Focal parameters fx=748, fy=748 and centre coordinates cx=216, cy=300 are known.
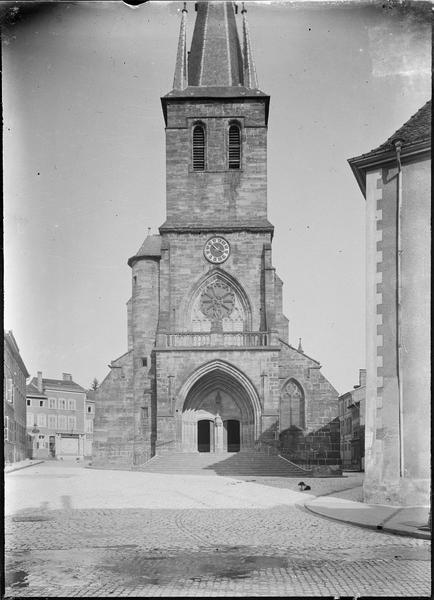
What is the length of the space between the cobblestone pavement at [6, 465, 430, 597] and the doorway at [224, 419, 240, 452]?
21.5 metres

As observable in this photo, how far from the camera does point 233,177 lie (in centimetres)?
3812

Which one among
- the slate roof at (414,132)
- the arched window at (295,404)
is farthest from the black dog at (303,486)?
the arched window at (295,404)

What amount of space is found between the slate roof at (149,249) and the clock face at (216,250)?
3.62 meters

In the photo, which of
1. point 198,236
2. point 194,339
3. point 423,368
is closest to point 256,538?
point 423,368

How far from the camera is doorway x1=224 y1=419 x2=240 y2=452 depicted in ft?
122

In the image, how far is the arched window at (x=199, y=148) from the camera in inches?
1511

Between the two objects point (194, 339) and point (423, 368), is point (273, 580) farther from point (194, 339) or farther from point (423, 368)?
point (194, 339)

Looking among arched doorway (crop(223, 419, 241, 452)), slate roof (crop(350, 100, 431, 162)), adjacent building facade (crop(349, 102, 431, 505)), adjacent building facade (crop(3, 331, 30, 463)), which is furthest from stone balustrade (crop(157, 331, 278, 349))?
slate roof (crop(350, 100, 431, 162))

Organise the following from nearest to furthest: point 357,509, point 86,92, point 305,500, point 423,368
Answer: point 86,92 → point 423,368 → point 357,509 → point 305,500

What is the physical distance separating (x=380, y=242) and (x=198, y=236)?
73.2 feet

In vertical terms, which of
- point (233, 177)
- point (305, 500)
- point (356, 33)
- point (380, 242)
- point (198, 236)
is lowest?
point (305, 500)

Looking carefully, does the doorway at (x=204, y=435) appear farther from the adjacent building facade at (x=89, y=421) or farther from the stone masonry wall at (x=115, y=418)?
the adjacent building facade at (x=89, y=421)

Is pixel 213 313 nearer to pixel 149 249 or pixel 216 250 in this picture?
pixel 216 250

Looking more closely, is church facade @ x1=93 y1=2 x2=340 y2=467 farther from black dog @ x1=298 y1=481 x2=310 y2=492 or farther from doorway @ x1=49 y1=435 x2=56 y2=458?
black dog @ x1=298 y1=481 x2=310 y2=492
